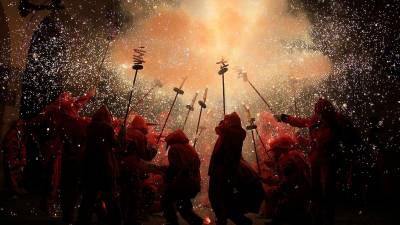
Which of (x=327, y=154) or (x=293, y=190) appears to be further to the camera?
(x=293, y=190)

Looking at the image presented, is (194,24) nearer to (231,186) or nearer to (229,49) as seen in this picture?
(229,49)

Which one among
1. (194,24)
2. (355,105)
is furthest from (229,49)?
(355,105)

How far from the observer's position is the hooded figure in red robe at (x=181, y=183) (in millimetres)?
6008

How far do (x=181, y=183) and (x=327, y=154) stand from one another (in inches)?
97.2

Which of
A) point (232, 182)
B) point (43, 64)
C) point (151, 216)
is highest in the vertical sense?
point (43, 64)

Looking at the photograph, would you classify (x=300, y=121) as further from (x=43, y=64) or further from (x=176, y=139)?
(x=43, y=64)

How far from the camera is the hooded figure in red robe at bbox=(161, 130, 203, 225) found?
19.7 ft

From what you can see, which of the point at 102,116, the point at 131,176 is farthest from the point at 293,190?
the point at 102,116

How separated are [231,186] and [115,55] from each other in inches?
380

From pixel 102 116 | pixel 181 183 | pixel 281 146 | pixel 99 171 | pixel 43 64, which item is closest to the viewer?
pixel 99 171

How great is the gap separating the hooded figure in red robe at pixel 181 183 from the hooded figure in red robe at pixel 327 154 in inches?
78.2

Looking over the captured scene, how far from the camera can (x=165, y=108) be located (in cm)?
1606

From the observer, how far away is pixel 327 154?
19.0 ft

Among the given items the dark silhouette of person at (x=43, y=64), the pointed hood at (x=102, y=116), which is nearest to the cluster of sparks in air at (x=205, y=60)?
the dark silhouette of person at (x=43, y=64)
